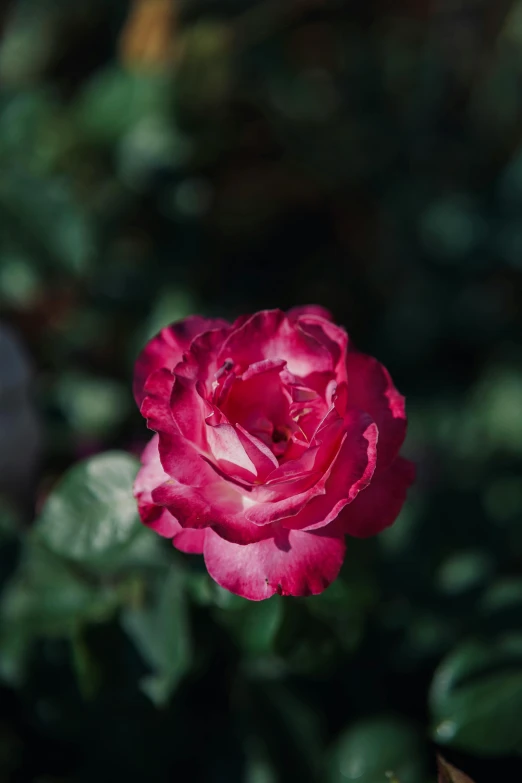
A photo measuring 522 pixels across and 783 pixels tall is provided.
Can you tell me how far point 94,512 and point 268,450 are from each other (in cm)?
25

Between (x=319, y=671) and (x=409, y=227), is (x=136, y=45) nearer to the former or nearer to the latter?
(x=409, y=227)

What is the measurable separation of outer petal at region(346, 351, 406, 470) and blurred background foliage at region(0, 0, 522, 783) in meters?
0.18

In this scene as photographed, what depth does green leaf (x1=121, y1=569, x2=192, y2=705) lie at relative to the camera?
0.76 meters

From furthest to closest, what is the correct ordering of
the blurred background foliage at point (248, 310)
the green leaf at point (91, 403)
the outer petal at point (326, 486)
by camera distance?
the green leaf at point (91, 403), the blurred background foliage at point (248, 310), the outer petal at point (326, 486)

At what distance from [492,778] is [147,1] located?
1.52 m

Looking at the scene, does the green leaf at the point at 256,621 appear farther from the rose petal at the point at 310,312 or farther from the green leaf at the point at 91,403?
the green leaf at the point at 91,403

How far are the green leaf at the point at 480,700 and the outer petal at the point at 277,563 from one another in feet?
0.95

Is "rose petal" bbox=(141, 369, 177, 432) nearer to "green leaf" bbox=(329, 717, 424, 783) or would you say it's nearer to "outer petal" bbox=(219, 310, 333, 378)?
"outer petal" bbox=(219, 310, 333, 378)

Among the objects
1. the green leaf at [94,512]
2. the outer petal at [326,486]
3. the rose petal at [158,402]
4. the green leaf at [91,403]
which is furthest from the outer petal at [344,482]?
the green leaf at [91,403]

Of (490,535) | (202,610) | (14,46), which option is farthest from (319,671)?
(14,46)

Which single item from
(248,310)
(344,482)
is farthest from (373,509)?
(248,310)

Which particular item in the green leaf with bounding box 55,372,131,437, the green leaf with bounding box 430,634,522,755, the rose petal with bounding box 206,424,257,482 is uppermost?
the rose petal with bounding box 206,424,257,482

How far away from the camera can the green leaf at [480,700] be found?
746 millimetres

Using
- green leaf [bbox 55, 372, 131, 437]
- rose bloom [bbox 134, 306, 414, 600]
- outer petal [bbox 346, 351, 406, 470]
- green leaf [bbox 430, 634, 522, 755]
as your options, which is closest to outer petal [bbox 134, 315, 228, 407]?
rose bloom [bbox 134, 306, 414, 600]
